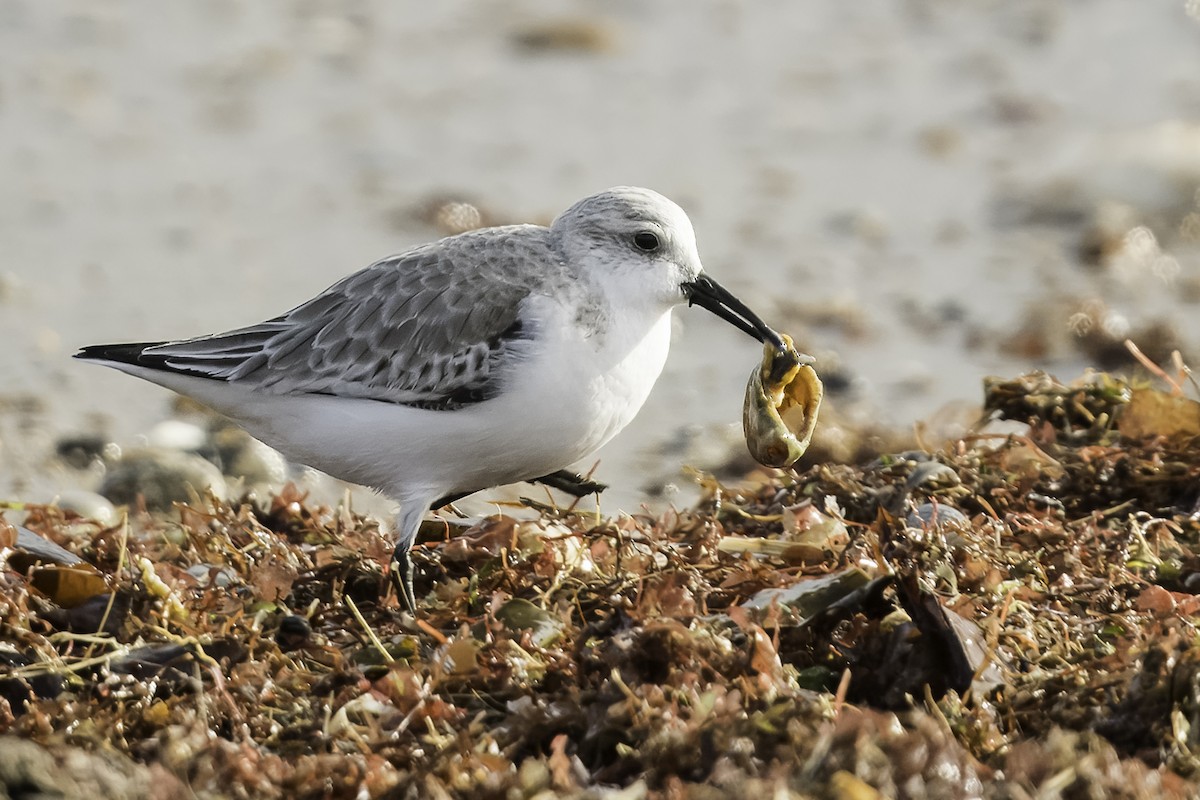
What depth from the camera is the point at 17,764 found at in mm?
3074

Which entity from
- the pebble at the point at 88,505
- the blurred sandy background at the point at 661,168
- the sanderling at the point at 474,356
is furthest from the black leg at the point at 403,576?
the blurred sandy background at the point at 661,168

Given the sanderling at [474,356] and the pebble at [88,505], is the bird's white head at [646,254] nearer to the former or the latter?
the sanderling at [474,356]

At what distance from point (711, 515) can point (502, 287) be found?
1027mm

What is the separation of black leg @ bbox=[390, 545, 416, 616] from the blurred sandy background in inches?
125

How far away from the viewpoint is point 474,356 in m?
5.00

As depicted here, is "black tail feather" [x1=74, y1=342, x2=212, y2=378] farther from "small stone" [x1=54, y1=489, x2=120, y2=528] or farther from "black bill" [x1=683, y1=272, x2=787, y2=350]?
"black bill" [x1=683, y1=272, x2=787, y2=350]

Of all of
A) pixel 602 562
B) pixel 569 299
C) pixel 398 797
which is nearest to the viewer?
pixel 398 797

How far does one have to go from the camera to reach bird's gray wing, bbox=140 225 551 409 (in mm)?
5047

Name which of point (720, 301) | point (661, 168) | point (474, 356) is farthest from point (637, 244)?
point (661, 168)

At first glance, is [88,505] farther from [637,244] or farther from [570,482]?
[637,244]

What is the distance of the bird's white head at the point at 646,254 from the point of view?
202 inches

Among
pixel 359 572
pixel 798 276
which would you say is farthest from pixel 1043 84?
pixel 359 572

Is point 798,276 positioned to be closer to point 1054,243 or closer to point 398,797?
point 1054,243

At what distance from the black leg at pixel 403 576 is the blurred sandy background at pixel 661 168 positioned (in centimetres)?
316
